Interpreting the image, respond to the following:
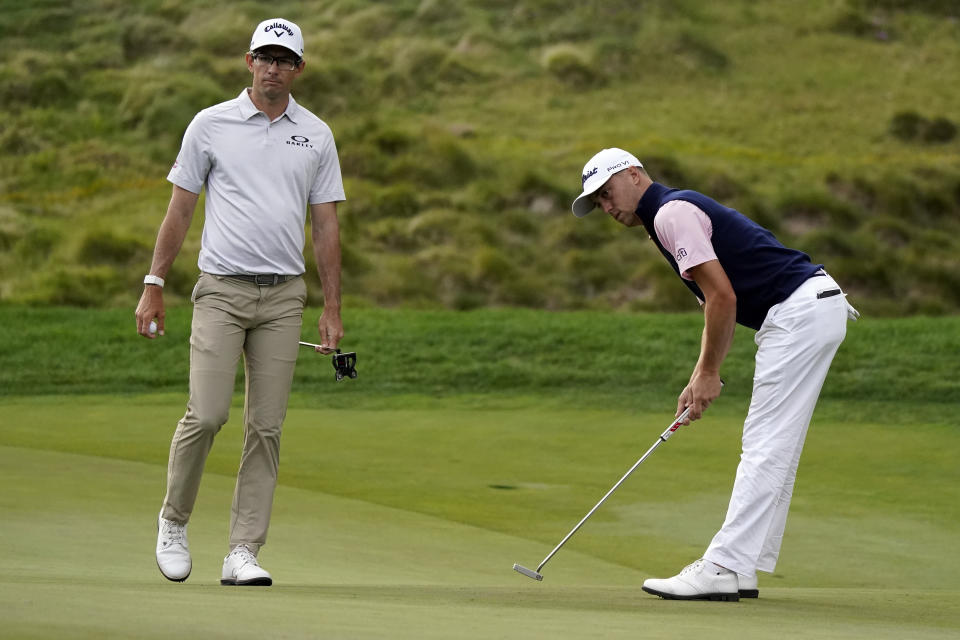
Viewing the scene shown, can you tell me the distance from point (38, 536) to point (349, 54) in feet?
95.6

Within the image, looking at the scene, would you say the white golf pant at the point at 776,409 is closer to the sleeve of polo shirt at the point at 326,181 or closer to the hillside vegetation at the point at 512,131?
the sleeve of polo shirt at the point at 326,181

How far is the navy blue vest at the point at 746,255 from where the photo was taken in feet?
14.0

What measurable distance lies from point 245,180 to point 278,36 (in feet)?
1.54

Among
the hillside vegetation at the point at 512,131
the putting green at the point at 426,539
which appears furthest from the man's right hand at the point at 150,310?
the hillside vegetation at the point at 512,131

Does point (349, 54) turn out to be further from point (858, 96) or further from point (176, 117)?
point (858, 96)

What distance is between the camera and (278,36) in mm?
4398

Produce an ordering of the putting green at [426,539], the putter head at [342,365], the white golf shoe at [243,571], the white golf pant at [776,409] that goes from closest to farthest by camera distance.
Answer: the putting green at [426,539]
the white golf shoe at [243,571]
the white golf pant at [776,409]
the putter head at [342,365]

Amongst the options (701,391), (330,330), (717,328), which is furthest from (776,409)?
(330,330)

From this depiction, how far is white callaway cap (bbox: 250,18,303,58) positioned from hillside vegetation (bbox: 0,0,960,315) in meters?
15.0

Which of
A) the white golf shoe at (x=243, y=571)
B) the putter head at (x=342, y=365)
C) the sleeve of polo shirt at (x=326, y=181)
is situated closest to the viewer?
the white golf shoe at (x=243, y=571)

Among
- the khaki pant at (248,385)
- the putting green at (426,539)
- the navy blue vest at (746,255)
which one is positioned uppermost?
the navy blue vest at (746,255)

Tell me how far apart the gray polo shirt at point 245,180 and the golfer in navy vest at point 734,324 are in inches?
37.7

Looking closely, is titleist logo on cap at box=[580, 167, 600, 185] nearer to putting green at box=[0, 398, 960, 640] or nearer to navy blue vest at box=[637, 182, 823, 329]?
navy blue vest at box=[637, 182, 823, 329]

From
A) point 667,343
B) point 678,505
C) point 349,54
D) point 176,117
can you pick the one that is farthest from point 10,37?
point 678,505
